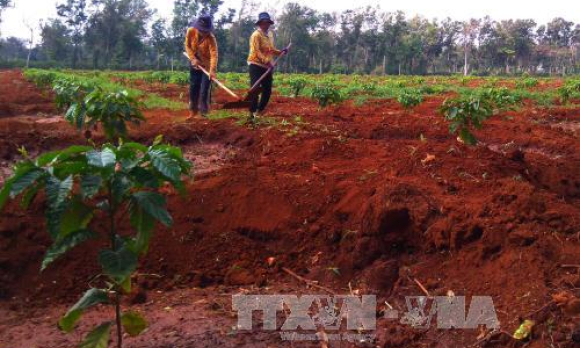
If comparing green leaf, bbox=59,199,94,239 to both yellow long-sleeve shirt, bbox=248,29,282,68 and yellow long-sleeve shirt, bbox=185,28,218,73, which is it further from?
yellow long-sleeve shirt, bbox=185,28,218,73

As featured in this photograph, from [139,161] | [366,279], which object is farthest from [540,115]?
[139,161]

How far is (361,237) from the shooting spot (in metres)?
3.90

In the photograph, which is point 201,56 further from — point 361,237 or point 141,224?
point 141,224

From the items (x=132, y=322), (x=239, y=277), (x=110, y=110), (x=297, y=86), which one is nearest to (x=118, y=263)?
(x=132, y=322)

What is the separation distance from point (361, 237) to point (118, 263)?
2.05 meters

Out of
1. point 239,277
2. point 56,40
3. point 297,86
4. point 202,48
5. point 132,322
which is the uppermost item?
point 56,40

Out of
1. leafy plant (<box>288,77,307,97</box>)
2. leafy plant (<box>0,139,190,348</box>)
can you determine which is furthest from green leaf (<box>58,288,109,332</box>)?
leafy plant (<box>288,77,307,97</box>)

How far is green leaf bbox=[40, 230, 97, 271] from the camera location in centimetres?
228

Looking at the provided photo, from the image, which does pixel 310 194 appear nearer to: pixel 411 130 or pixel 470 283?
pixel 470 283

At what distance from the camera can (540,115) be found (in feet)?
34.2

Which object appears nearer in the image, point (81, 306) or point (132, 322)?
point (81, 306)

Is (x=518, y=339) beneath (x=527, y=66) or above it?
beneath

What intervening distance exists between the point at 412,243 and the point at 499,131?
452 centimetres

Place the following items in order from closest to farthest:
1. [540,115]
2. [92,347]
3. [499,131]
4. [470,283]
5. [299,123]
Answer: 1. [92,347]
2. [470,283]
3. [299,123]
4. [499,131]
5. [540,115]
